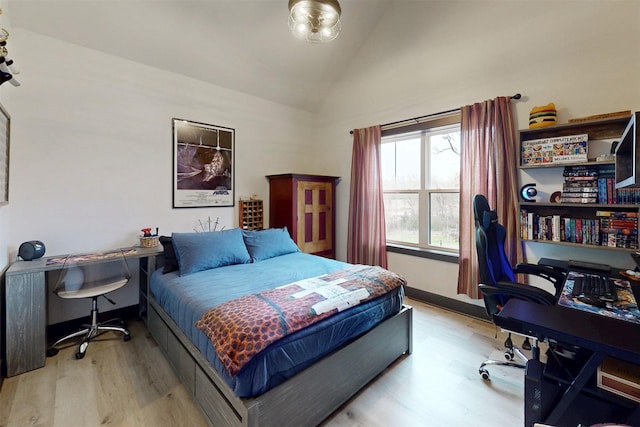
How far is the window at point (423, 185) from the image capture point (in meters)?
3.23

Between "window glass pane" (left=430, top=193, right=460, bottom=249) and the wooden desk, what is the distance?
371 cm

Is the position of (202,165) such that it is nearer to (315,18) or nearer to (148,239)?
(148,239)

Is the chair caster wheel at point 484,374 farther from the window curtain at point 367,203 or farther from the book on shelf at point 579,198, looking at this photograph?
the window curtain at point 367,203

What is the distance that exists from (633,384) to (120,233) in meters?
3.72

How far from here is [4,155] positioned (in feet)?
6.86

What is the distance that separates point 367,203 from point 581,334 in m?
2.81

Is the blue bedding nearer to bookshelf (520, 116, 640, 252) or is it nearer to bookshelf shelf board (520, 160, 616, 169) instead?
bookshelf (520, 116, 640, 252)

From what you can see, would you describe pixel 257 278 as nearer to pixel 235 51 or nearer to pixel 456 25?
pixel 235 51

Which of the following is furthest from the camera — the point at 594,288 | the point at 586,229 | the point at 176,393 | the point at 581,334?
the point at 586,229

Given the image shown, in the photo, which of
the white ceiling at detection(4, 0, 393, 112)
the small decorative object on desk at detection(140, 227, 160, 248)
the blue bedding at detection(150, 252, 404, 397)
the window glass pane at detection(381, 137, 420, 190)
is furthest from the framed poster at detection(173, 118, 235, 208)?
the window glass pane at detection(381, 137, 420, 190)

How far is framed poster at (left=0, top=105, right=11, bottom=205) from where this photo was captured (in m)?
2.01

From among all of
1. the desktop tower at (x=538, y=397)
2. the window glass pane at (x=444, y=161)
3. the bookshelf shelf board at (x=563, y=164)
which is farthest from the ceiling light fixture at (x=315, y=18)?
the desktop tower at (x=538, y=397)

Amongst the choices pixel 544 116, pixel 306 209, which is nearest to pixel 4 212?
pixel 306 209

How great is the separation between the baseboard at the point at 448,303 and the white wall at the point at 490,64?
2.7 inches
